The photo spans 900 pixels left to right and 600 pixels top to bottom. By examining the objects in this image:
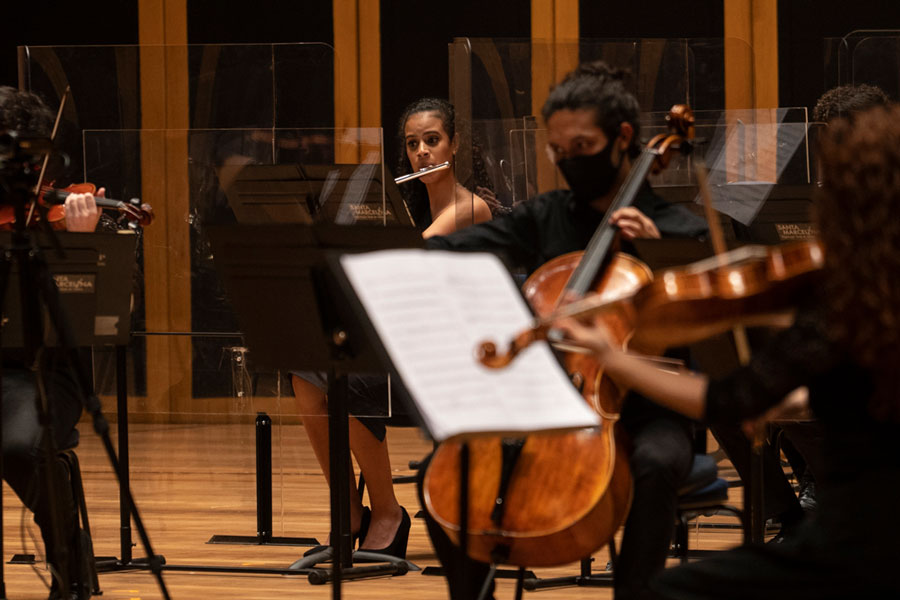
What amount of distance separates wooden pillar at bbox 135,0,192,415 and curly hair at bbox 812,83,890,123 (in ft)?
6.30

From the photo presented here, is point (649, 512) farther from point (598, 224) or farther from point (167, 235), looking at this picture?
point (167, 235)

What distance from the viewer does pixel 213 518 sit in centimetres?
402

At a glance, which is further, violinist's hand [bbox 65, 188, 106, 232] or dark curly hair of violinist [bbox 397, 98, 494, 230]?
dark curly hair of violinist [bbox 397, 98, 494, 230]

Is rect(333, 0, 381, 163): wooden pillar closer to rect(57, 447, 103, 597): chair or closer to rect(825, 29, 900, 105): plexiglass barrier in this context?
rect(825, 29, 900, 105): plexiglass barrier

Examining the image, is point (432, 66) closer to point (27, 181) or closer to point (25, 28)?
point (25, 28)

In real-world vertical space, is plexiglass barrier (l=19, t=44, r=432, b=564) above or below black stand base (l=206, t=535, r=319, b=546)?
above

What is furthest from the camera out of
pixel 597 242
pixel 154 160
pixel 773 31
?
pixel 773 31

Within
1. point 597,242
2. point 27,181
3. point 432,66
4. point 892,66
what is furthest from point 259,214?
point 432,66

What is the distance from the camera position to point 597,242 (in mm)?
2117

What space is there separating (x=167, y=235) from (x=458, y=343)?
231cm

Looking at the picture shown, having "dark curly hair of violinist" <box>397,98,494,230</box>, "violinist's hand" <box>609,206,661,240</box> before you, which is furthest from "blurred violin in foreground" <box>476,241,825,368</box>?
"dark curly hair of violinist" <box>397,98,494,230</box>

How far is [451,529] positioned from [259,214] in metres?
1.65

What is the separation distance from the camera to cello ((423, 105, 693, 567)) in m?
1.94

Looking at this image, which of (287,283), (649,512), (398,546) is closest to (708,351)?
(649,512)
